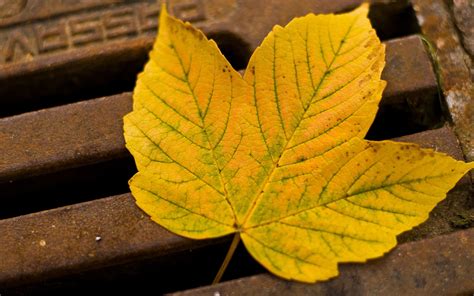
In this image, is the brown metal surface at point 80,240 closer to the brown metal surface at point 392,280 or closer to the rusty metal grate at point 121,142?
the rusty metal grate at point 121,142

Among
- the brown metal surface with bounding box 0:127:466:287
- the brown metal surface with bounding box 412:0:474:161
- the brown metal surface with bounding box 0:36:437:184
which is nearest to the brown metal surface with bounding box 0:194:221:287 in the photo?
the brown metal surface with bounding box 0:127:466:287

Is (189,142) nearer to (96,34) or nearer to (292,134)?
(292,134)

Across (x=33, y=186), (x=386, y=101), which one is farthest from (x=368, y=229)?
(x=33, y=186)

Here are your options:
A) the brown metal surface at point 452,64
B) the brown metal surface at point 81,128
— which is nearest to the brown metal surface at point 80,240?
the brown metal surface at point 81,128

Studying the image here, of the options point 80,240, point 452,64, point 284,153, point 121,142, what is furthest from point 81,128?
point 452,64

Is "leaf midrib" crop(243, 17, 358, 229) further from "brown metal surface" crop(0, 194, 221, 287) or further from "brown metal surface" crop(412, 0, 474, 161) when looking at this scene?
"brown metal surface" crop(412, 0, 474, 161)
